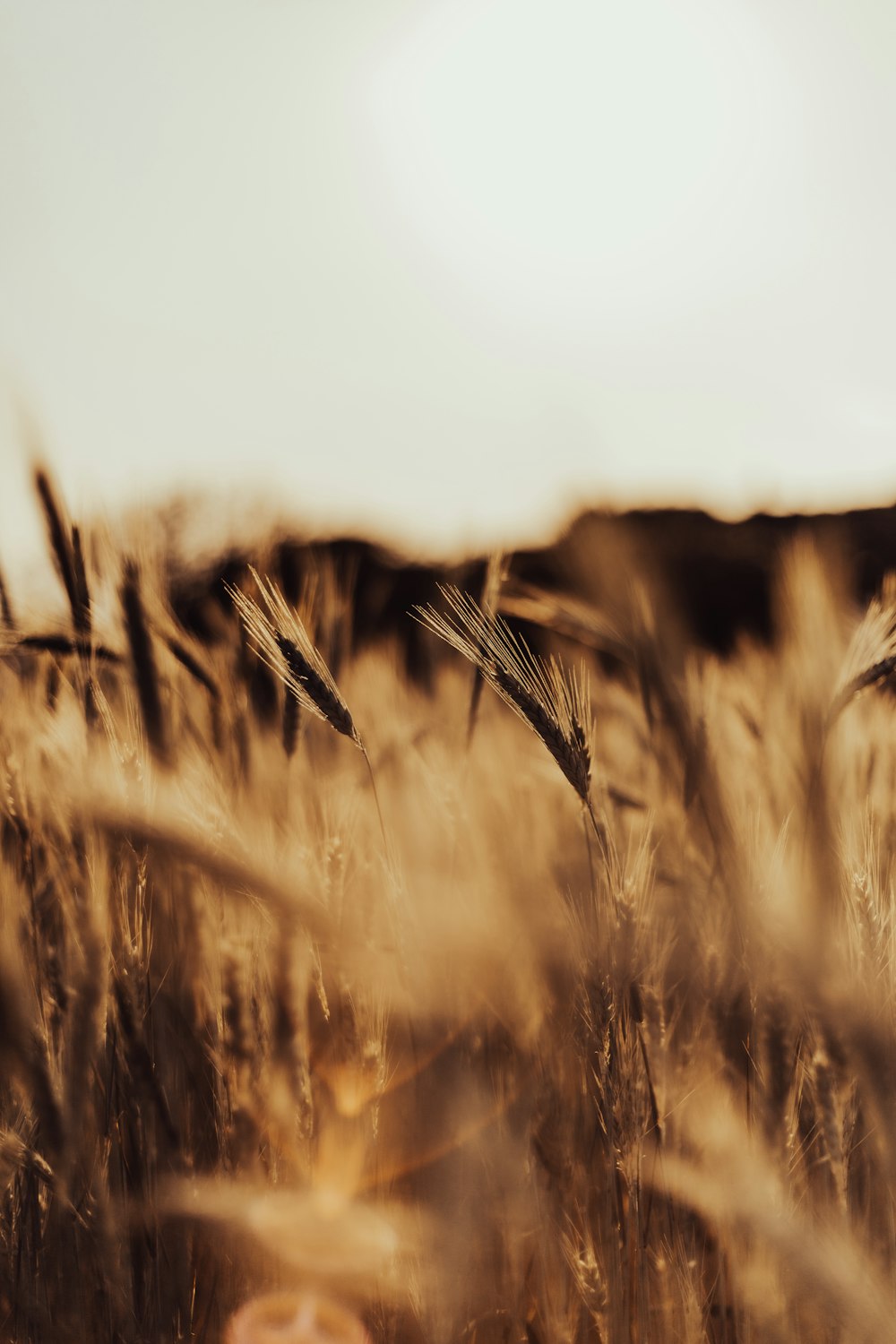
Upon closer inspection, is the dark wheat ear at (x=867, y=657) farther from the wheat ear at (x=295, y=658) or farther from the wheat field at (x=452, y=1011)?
the wheat ear at (x=295, y=658)

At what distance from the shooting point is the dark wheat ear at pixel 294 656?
624 millimetres

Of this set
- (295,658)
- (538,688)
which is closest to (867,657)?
(538,688)

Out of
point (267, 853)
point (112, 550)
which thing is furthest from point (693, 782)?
point (112, 550)

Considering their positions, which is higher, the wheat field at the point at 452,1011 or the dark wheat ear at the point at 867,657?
the dark wheat ear at the point at 867,657

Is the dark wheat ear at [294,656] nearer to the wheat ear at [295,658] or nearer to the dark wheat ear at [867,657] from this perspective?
the wheat ear at [295,658]

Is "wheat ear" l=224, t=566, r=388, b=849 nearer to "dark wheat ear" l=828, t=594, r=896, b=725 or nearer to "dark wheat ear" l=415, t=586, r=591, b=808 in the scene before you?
"dark wheat ear" l=415, t=586, r=591, b=808

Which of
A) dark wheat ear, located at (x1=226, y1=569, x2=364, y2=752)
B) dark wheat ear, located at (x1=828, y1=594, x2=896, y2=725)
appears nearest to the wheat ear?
dark wheat ear, located at (x1=226, y1=569, x2=364, y2=752)

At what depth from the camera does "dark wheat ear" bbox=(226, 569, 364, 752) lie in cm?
62

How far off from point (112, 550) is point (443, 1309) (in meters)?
0.67

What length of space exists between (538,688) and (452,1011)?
294mm

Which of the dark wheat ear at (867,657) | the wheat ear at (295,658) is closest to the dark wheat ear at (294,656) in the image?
the wheat ear at (295,658)

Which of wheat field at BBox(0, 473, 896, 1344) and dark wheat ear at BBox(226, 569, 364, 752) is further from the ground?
dark wheat ear at BBox(226, 569, 364, 752)

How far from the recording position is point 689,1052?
0.78 m

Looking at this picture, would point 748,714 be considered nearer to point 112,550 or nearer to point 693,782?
point 693,782
